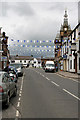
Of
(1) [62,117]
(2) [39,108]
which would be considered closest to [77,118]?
A: (1) [62,117]

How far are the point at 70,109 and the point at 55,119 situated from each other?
1553 millimetres

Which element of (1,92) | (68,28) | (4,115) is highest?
(68,28)

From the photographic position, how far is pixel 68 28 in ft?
213

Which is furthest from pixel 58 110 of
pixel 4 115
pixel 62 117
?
pixel 4 115

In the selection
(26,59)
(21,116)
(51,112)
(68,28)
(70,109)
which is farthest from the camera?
(26,59)

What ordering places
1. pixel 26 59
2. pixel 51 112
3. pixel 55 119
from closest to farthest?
pixel 55 119 → pixel 51 112 → pixel 26 59

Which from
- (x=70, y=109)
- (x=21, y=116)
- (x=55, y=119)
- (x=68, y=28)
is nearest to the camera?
Answer: (x=55, y=119)

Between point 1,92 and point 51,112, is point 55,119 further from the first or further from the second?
point 1,92

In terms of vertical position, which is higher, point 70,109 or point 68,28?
point 68,28

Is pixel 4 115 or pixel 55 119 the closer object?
pixel 55 119

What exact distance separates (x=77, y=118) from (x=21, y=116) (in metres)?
1.97

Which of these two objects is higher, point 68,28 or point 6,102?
point 68,28

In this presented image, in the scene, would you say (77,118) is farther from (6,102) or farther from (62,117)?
(6,102)

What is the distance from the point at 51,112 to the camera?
21.0ft
